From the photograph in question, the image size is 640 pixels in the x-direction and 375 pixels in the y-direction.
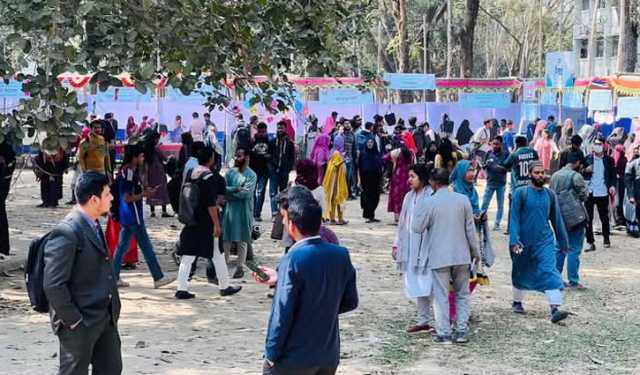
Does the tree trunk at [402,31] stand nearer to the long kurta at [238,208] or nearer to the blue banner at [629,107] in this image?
the blue banner at [629,107]

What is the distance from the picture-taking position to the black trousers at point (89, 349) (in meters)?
5.87

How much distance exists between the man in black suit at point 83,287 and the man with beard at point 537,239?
5010mm

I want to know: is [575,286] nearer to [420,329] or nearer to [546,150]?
[420,329]

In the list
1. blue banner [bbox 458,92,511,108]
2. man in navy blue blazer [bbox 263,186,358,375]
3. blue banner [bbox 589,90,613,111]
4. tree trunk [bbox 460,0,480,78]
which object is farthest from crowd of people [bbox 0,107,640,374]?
tree trunk [bbox 460,0,480,78]

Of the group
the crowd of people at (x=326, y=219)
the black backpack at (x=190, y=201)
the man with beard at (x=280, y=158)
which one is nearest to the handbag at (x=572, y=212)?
the crowd of people at (x=326, y=219)

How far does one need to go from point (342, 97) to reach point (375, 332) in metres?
22.1

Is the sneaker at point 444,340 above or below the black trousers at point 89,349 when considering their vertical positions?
below

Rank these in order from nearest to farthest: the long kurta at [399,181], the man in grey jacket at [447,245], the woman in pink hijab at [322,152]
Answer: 1. the man in grey jacket at [447,245]
2. the long kurta at [399,181]
3. the woman in pink hijab at [322,152]

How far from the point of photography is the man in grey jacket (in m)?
9.07

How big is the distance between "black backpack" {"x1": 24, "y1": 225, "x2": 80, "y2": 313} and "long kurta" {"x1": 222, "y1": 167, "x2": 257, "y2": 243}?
6102 millimetres

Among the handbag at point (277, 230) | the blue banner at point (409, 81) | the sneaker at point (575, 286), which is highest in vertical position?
the blue banner at point (409, 81)

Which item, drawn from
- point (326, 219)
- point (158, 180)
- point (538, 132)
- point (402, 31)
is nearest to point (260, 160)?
point (326, 219)

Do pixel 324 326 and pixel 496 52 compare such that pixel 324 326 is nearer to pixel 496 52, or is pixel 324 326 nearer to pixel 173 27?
pixel 173 27

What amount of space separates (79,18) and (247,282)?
424cm
